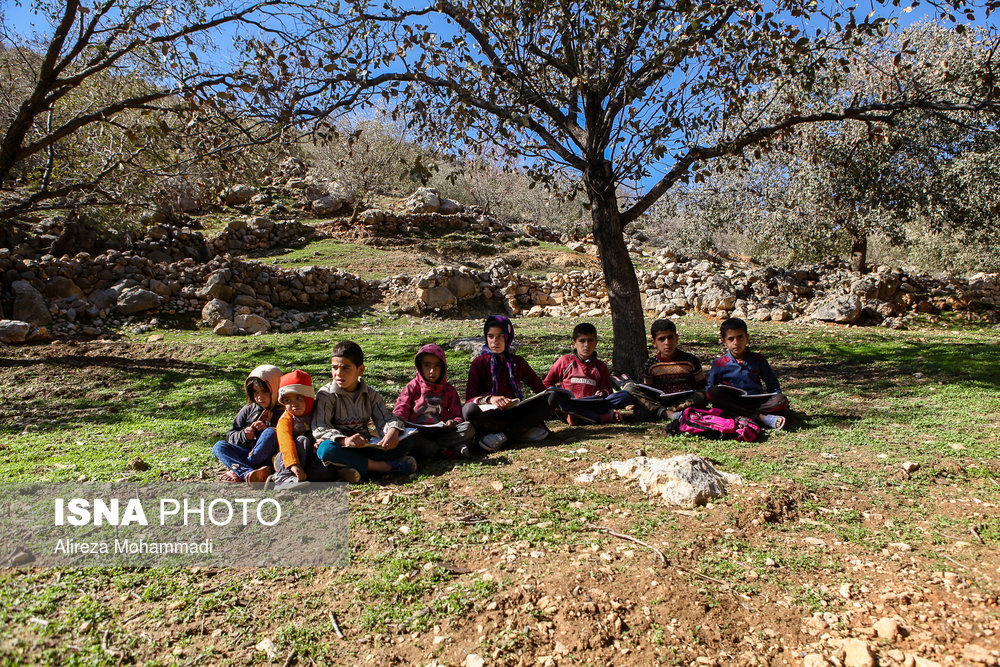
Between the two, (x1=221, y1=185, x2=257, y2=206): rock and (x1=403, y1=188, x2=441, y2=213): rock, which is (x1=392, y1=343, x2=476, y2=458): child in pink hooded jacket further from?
(x1=221, y1=185, x2=257, y2=206): rock

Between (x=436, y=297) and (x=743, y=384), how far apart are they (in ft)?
36.9

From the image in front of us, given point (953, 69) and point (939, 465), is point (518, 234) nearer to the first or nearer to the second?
point (953, 69)

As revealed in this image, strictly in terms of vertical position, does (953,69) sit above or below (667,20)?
above

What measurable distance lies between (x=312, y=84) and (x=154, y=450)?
13.4ft

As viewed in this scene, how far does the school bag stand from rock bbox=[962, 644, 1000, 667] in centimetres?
263

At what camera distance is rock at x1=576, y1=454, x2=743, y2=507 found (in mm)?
3432

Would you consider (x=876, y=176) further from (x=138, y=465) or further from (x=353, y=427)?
(x=138, y=465)

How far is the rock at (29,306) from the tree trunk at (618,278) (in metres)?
11.8


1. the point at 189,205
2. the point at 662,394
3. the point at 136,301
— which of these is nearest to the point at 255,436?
the point at 662,394

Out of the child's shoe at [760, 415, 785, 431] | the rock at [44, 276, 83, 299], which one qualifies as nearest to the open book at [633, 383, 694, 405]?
the child's shoe at [760, 415, 785, 431]

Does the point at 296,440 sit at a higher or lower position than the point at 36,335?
lower

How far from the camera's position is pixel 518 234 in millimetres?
26047

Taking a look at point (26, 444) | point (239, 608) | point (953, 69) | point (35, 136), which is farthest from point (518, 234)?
point (239, 608)

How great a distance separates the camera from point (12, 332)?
10.2 meters
